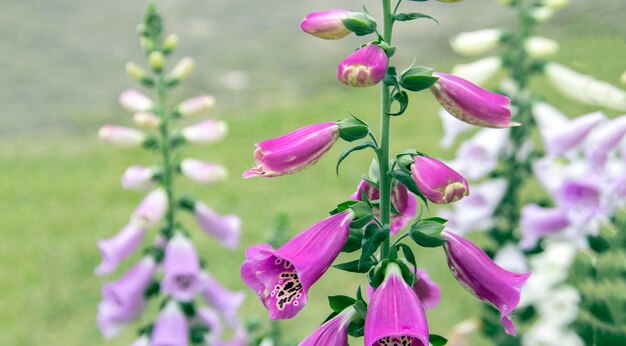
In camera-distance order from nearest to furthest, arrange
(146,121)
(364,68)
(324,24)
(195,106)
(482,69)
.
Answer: (364,68)
(324,24)
(146,121)
(195,106)
(482,69)

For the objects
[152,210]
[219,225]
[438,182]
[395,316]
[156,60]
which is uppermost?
[438,182]

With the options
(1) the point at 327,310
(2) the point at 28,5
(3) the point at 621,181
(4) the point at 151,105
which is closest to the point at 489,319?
(3) the point at 621,181

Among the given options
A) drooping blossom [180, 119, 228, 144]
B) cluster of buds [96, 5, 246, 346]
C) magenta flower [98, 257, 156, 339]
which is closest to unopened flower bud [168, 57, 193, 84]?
cluster of buds [96, 5, 246, 346]

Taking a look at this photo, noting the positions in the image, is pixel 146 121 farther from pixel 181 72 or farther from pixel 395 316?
pixel 395 316

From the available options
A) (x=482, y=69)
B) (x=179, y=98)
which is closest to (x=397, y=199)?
(x=482, y=69)

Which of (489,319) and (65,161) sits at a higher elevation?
(489,319)

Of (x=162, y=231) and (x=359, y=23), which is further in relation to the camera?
(x=162, y=231)

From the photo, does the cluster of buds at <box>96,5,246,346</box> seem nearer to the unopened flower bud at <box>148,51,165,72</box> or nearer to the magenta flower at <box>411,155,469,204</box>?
the unopened flower bud at <box>148,51,165,72</box>

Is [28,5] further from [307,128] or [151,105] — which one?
[307,128]
